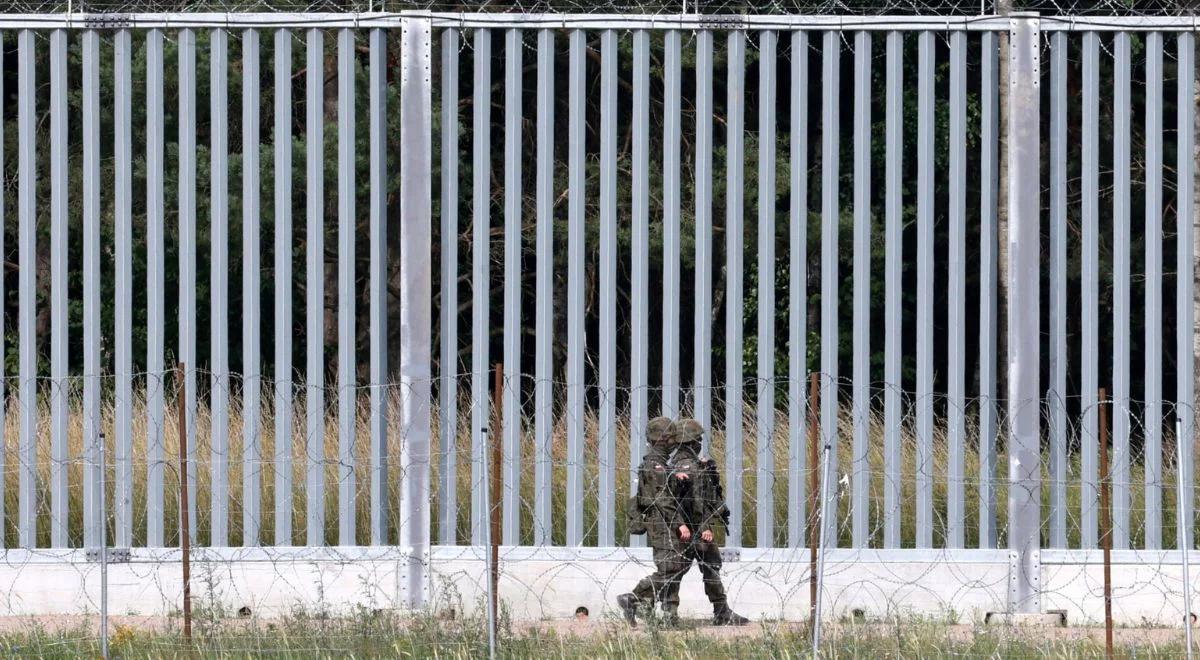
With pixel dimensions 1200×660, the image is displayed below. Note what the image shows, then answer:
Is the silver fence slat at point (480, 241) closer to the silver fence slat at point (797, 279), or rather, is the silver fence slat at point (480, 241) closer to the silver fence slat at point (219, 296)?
the silver fence slat at point (219, 296)

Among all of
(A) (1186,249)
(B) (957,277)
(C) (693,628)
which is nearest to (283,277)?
(C) (693,628)

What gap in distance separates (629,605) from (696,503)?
664 millimetres

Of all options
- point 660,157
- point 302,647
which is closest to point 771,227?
point 302,647

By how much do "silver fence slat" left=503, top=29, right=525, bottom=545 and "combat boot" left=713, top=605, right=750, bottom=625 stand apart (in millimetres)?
970

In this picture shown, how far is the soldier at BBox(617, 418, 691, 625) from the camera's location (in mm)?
8250

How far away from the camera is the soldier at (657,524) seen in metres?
8.25

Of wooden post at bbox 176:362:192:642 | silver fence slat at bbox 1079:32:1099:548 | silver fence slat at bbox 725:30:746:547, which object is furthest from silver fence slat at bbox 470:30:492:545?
silver fence slat at bbox 1079:32:1099:548

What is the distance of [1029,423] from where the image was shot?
346 inches

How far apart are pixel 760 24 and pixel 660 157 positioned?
430 inches

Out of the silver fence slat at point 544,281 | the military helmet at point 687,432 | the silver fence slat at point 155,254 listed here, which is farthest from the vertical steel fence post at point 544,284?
the silver fence slat at point 155,254

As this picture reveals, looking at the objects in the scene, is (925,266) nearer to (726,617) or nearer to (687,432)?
(687,432)

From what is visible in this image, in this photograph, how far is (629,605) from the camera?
27.8ft

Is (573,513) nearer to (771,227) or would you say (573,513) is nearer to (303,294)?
(771,227)

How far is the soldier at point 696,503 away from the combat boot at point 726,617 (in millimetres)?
78
